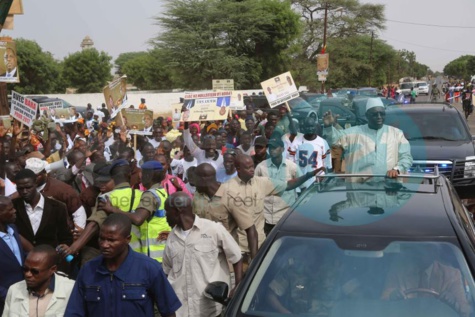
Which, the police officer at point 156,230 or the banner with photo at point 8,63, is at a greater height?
the banner with photo at point 8,63

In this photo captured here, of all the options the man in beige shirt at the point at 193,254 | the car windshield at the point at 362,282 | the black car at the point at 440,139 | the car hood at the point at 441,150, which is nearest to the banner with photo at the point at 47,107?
the black car at the point at 440,139

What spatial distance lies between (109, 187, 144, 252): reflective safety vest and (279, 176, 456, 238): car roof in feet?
4.43

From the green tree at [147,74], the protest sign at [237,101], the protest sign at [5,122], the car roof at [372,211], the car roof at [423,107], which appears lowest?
the green tree at [147,74]

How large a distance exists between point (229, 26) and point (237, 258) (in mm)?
43655

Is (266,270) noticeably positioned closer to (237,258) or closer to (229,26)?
(237,258)

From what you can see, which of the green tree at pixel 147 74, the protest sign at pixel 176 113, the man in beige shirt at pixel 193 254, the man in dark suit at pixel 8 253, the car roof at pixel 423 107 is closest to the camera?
the man in beige shirt at pixel 193 254

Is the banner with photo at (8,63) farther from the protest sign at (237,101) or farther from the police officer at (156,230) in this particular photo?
the protest sign at (237,101)

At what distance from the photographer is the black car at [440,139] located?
9.33 metres

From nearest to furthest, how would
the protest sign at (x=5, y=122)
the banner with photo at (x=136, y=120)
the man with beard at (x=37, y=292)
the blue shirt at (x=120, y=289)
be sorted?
the blue shirt at (x=120, y=289) < the man with beard at (x=37, y=292) < the protest sign at (x=5, y=122) < the banner with photo at (x=136, y=120)

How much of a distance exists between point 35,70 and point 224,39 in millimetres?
15731

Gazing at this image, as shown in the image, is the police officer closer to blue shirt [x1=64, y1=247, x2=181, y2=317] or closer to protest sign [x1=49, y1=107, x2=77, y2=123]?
blue shirt [x1=64, y1=247, x2=181, y2=317]

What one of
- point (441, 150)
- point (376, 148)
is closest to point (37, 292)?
point (376, 148)

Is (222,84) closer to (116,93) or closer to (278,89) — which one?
(278,89)

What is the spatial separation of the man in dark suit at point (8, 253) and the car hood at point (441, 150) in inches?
253
